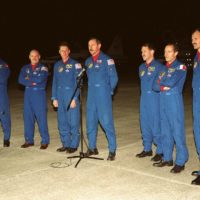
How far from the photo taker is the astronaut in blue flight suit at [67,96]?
7.84 metres

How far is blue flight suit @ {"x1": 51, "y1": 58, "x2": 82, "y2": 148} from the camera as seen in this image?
7840mm

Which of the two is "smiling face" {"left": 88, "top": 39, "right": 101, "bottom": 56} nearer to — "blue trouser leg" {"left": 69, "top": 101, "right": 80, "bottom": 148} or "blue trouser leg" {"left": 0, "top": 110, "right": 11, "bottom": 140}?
"blue trouser leg" {"left": 69, "top": 101, "right": 80, "bottom": 148}

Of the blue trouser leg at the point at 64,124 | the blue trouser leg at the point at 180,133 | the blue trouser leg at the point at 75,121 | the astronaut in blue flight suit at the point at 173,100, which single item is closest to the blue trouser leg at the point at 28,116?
the blue trouser leg at the point at 64,124

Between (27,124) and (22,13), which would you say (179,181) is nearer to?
(27,124)

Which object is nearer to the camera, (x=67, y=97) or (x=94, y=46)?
(x=94, y=46)

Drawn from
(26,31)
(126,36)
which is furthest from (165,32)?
(26,31)

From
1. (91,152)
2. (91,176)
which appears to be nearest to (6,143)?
(91,152)

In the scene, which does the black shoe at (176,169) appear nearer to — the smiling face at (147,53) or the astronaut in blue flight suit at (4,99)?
the smiling face at (147,53)

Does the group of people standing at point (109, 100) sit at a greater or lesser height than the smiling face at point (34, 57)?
lesser

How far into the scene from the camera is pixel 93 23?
54656 millimetres

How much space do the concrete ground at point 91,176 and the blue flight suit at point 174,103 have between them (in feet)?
1.64

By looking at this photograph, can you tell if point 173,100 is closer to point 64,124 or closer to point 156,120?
point 156,120

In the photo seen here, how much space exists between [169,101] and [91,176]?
168cm

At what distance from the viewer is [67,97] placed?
7.84 metres
